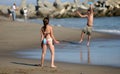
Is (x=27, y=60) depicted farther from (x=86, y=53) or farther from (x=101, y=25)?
(x=101, y=25)

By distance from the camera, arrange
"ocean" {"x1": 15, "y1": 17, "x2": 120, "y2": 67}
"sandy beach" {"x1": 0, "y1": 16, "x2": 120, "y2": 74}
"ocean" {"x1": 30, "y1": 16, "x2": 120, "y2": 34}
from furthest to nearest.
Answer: "ocean" {"x1": 30, "y1": 16, "x2": 120, "y2": 34} → "ocean" {"x1": 15, "y1": 17, "x2": 120, "y2": 67} → "sandy beach" {"x1": 0, "y1": 16, "x2": 120, "y2": 74}

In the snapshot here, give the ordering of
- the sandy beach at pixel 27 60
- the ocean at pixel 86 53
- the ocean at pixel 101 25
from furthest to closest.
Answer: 1. the ocean at pixel 101 25
2. the ocean at pixel 86 53
3. the sandy beach at pixel 27 60

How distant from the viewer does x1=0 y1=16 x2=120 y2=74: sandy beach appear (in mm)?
10273

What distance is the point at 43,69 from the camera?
10477mm

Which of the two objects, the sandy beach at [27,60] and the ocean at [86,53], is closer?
the sandy beach at [27,60]

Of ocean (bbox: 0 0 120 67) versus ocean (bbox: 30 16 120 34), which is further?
ocean (bbox: 30 16 120 34)

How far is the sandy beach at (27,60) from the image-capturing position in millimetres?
10273

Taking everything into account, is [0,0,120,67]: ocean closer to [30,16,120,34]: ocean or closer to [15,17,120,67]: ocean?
[15,17,120,67]: ocean

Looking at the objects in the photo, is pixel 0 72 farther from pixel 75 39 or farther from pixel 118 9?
pixel 118 9

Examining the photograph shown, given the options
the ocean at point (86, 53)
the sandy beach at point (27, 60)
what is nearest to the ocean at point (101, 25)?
the sandy beach at point (27, 60)

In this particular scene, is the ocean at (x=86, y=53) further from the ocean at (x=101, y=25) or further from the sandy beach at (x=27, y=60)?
the ocean at (x=101, y=25)

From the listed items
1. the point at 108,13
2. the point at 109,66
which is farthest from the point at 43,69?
the point at 108,13

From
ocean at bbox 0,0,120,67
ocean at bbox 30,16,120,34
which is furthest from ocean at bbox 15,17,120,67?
ocean at bbox 30,16,120,34

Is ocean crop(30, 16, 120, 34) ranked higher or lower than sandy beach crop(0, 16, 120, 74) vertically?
lower
